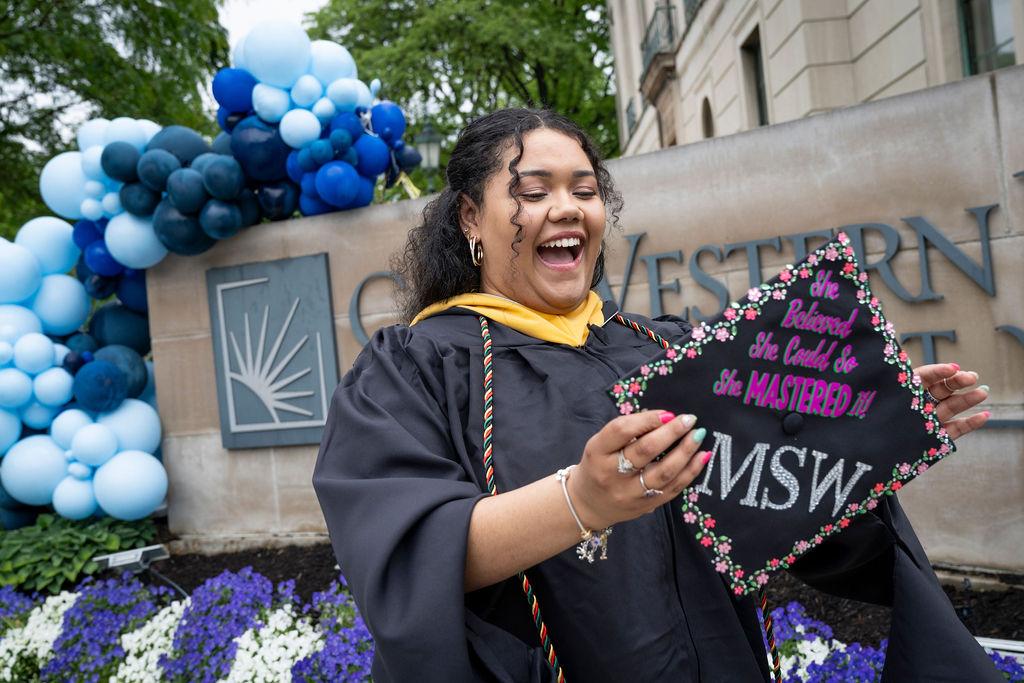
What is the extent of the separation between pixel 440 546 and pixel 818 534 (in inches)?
24.9

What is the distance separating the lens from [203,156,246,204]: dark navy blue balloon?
16.5ft

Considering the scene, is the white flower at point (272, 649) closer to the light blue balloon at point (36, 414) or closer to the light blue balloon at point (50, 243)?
the light blue balloon at point (36, 414)

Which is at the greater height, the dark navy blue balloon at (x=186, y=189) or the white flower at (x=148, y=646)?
the dark navy blue balloon at (x=186, y=189)

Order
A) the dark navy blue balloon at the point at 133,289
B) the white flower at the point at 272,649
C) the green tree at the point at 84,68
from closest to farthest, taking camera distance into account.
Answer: the white flower at the point at 272,649, the dark navy blue balloon at the point at 133,289, the green tree at the point at 84,68

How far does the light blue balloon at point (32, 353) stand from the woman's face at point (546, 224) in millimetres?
4413

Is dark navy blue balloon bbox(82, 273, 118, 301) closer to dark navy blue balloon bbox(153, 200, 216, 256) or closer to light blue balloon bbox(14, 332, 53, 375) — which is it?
light blue balloon bbox(14, 332, 53, 375)

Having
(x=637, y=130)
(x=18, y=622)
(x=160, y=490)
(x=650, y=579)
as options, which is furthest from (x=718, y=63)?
(x=650, y=579)

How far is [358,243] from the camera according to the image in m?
5.39

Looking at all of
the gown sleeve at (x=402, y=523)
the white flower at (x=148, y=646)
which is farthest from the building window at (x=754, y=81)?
the gown sleeve at (x=402, y=523)

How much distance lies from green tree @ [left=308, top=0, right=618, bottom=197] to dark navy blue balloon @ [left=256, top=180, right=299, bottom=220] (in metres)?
9.97

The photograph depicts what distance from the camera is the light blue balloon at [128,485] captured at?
5.17m

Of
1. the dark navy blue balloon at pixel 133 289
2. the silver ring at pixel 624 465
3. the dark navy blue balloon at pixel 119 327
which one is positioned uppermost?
the dark navy blue balloon at pixel 133 289

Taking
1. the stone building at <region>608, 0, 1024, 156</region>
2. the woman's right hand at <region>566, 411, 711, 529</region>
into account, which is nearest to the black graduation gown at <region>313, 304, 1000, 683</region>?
the woman's right hand at <region>566, 411, 711, 529</region>

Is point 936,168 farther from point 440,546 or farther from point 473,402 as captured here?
point 440,546
